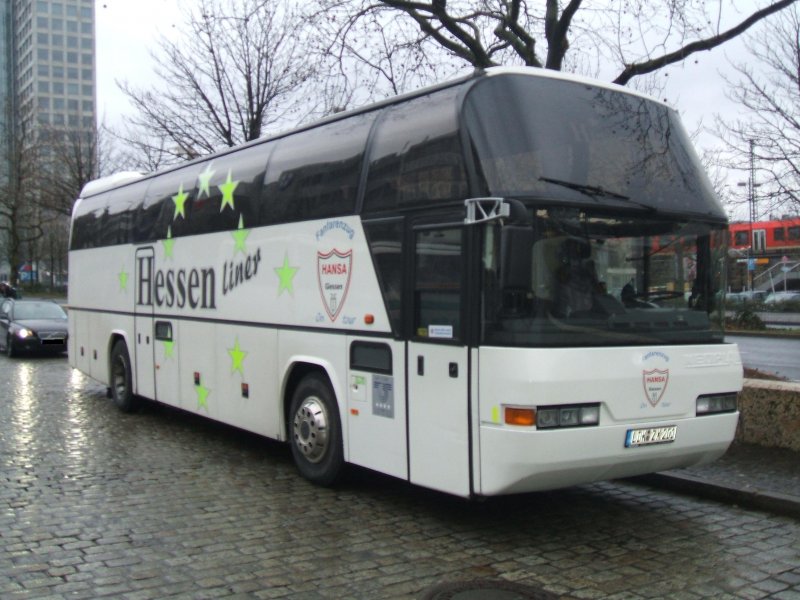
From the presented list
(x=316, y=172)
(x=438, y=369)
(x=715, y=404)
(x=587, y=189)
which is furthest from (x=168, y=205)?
(x=715, y=404)

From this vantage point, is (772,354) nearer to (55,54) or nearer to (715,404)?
(715,404)

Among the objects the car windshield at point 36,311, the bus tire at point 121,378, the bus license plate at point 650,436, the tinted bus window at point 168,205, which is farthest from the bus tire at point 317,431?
the car windshield at point 36,311

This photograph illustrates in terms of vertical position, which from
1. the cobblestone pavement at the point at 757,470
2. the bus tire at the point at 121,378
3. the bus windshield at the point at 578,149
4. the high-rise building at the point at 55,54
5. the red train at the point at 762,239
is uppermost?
the high-rise building at the point at 55,54

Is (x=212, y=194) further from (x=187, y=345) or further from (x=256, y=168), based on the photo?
(x=187, y=345)

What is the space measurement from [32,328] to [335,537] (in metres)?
19.0

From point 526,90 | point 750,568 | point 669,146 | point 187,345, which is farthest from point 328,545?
point 187,345

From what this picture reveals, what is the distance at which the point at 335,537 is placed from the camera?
20.4 ft

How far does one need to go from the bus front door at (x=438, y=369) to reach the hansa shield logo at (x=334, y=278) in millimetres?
1016

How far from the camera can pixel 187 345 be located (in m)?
10.4

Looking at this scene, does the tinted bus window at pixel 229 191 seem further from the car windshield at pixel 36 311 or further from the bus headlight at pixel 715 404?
the car windshield at pixel 36 311

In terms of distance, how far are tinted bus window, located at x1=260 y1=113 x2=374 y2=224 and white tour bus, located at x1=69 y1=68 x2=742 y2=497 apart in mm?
22

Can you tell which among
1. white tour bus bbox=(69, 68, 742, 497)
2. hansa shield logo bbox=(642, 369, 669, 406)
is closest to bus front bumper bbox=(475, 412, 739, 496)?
white tour bus bbox=(69, 68, 742, 497)

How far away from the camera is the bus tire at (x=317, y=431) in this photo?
7.47m

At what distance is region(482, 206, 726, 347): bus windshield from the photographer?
18.5 feet
